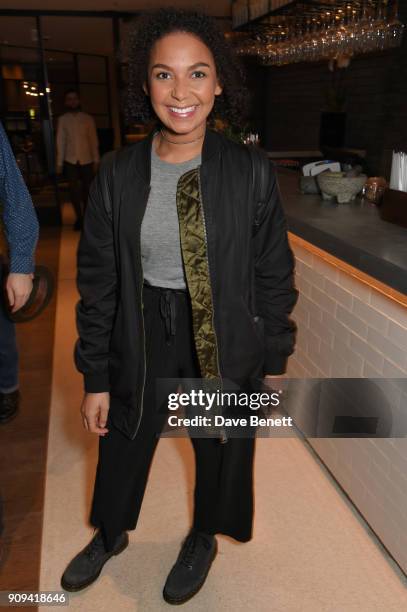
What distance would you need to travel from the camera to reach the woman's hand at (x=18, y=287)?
5.74ft

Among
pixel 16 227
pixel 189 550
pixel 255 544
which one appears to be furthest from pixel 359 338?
pixel 16 227

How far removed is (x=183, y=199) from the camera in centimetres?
120

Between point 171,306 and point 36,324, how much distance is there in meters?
2.62

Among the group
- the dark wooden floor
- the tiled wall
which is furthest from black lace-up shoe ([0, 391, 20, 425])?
the tiled wall

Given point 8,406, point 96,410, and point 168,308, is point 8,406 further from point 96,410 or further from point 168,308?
point 168,308

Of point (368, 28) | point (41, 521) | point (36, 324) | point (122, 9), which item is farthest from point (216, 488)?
point (122, 9)

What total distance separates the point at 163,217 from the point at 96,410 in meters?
0.57

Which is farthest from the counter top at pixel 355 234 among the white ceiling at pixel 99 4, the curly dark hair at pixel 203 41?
the white ceiling at pixel 99 4

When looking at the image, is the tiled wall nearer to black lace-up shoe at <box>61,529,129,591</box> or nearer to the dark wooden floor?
black lace-up shoe at <box>61,529,129,591</box>

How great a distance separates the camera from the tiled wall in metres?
1.65

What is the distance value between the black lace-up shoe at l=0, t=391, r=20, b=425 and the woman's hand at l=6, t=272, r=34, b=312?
864mm

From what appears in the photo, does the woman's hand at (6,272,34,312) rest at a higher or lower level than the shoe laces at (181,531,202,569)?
higher

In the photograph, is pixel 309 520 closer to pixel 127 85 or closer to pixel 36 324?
pixel 127 85

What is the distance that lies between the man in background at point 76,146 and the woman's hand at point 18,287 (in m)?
4.42
